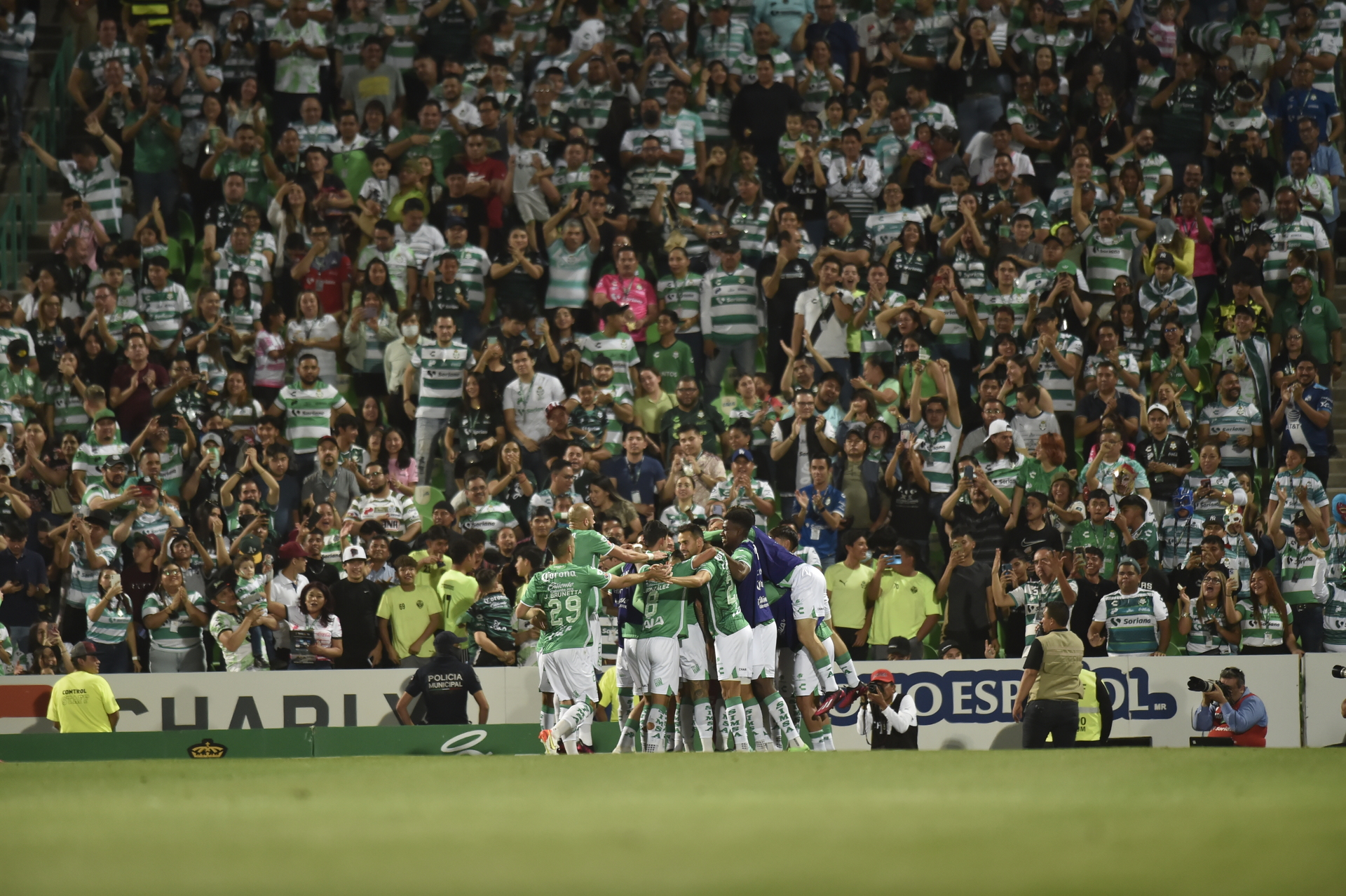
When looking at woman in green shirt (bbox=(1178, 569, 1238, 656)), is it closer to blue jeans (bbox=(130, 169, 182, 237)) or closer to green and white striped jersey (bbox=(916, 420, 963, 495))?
green and white striped jersey (bbox=(916, 420, 963, 495))

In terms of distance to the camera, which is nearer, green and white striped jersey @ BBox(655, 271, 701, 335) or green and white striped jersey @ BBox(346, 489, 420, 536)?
green and white striped jersey @ BBox(346, 489, 420, 536)

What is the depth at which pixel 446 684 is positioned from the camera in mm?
13438

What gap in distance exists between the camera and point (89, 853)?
539 cm

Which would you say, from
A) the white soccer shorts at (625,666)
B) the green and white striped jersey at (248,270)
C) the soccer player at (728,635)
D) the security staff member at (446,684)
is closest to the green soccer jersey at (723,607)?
the soccer player at (728,635)

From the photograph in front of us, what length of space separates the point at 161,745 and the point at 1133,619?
28.6 ft

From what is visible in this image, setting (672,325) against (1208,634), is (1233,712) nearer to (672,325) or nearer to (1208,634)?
(1208,634)

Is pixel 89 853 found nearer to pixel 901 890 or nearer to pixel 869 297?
pixel 901 890

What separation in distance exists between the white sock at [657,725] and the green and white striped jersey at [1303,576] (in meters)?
6.52

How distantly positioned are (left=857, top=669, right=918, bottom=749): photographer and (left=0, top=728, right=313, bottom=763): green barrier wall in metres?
4.79

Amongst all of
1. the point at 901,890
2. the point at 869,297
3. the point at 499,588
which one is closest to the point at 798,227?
the point at 869,297

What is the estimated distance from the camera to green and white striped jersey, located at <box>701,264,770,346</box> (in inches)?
680

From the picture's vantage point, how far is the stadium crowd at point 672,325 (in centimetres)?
1502

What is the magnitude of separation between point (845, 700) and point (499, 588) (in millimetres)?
3363

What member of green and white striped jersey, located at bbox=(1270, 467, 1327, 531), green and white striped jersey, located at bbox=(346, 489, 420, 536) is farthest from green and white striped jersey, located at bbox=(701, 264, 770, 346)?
green and white striped jersey, located at bbox=(1270, 467, 1327, 531)
